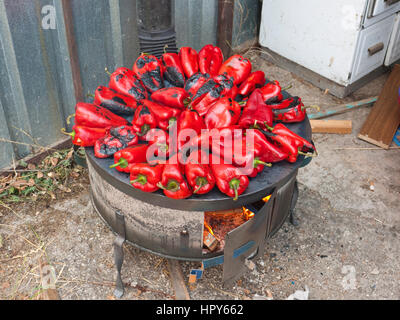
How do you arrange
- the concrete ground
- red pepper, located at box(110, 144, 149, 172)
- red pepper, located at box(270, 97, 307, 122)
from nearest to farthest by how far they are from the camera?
red pepper, located at box(110, 144, 149, 172)
red pepper, located at box(270, 97, 307, 122)
the concrete ground

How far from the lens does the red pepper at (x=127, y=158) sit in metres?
3.06

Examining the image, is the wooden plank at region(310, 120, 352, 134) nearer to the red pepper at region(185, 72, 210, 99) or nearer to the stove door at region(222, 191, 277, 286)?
the red pepper at region(185, 72, 210, 99)

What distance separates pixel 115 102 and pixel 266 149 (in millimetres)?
1190

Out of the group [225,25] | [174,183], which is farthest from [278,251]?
[225,25]

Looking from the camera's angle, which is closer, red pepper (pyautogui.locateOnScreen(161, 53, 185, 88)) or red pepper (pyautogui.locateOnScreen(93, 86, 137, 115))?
red pepper (pyautogui.locateOnScreen(93, 86, 137, 115))

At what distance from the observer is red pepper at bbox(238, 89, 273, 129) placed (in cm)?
340

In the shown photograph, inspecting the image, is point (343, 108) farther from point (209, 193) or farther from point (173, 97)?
point (209, 193)

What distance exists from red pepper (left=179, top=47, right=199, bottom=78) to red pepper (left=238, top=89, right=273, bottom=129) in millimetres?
581

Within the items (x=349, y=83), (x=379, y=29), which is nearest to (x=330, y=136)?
(x=349, y=83)

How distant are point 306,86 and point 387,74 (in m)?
1.18

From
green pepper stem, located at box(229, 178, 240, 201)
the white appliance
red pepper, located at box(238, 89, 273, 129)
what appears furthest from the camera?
the white appliance

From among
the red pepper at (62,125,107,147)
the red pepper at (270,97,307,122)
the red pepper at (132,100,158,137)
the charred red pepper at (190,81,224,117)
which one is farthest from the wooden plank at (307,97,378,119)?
the red pepper at (62,125,107,147)

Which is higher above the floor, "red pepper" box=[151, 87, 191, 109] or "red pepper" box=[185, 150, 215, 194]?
"red pepper" box=[151, 87, 191, 109]

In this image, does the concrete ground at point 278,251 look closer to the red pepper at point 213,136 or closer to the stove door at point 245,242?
the stove door at point 245,242
